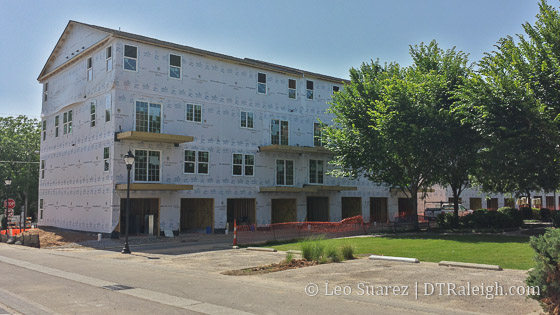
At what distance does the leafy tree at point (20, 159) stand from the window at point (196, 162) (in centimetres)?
2767

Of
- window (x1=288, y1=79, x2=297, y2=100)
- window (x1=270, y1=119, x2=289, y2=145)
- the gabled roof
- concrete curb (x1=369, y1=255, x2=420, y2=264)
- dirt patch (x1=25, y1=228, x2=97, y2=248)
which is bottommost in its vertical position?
dirt patch (x1=25, y1=228, x2=97, y2=248)

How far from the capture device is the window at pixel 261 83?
36.0 m

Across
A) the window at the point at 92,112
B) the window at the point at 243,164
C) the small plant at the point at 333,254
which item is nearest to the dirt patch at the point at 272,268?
the small plant at the point at 333,254

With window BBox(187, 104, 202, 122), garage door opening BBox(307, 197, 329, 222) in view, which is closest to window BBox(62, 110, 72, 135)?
window BBox(187, 104, 202, 122)

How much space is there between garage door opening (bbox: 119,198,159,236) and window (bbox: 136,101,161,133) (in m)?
4.71

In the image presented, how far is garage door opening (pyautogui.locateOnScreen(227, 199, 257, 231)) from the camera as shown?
35688mm

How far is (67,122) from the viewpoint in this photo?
3562 centimetres

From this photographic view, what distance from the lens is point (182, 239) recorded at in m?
28.9

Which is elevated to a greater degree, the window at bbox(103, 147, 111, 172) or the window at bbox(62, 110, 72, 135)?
the window at bbox(62, 110, 72, 135)

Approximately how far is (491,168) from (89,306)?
2223 cm

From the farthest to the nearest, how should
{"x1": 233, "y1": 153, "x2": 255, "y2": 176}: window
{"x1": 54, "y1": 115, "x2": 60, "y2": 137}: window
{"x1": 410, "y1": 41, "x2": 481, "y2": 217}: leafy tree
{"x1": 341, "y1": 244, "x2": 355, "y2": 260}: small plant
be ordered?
{"x1": 54, "y1": 115, "x2": 60, "y2": 137}: window → {"x1": 233, "y1": 153, "x2": 255, "y2": 176}: window → {"x1": 410, "y1": 41, "x2": 481, "y2": 217}: leafy tree → {"x1": 341, "y1": 244, "x2": 355, "y2": 260}: small plant

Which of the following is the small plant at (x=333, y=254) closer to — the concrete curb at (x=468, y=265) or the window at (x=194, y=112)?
the concrete curb at (x=468, y=265)

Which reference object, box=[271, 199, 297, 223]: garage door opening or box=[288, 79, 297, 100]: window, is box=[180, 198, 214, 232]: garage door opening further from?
box=[288, 79, 297, 100]: window

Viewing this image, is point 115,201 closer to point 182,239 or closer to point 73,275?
point 182,239
